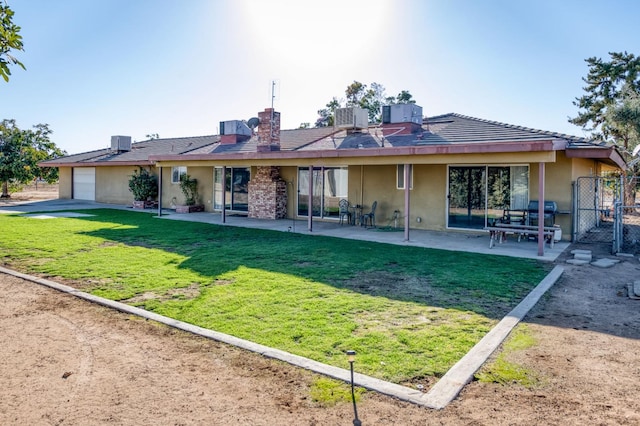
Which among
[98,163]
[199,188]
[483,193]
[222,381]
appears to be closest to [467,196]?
[483,193]

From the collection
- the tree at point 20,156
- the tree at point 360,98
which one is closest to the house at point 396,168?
the tree at point 20,156

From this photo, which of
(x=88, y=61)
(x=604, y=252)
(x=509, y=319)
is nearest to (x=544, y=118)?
(x=604, y=252)

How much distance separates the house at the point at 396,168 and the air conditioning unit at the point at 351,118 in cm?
4

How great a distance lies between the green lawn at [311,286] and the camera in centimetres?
454

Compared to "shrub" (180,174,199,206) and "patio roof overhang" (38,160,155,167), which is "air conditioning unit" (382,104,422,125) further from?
"patio roof overhang" (38,160,155,167)

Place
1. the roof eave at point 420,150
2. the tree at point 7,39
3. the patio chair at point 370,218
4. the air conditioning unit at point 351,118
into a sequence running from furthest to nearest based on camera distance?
the air conditioning unit at point 351,118 → the patio chair at point 370,218 → the roof eave at point 420,150 → the tree at point 7,39

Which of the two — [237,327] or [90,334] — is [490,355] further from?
[90,334]

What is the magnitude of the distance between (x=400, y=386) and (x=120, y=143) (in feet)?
85.8

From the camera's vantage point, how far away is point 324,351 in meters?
4.28

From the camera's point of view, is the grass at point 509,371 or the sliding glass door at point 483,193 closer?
the grass at point 509,371

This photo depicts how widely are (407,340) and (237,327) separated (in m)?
1.84

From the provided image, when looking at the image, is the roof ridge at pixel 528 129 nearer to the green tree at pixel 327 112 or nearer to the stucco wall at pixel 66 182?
the stucco wall at pixel 66 182

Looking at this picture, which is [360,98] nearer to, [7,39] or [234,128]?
[234,128]

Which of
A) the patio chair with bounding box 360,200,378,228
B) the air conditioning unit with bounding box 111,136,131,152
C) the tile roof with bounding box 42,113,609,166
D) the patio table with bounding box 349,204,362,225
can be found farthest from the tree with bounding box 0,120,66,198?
the patio chair with bounding box 360,200,378,228
